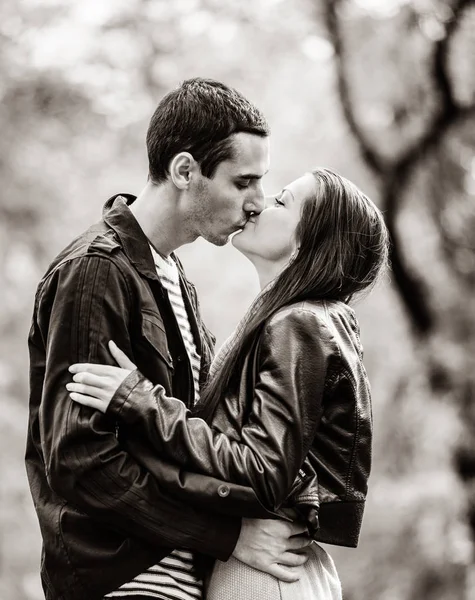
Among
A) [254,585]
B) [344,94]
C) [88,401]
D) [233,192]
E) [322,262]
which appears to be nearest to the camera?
[88,401]

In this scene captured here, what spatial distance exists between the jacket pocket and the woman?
116 mm

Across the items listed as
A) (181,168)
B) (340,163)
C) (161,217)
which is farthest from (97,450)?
(340,163)

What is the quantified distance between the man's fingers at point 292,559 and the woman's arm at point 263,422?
0.16 m

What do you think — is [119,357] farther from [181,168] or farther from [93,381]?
[181,168]

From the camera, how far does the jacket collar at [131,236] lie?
7.64ft

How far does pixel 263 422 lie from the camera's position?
2.13m

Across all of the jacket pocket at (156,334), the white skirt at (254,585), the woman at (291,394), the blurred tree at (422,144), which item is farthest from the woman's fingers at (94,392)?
the blurred tree at (422,144)

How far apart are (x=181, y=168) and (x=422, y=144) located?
15.6 ft

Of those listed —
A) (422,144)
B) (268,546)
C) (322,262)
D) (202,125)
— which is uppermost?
(422,144)

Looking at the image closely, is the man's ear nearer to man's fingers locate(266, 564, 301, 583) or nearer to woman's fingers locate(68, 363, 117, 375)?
woman's fingers locate(68, 363, 117, 375)

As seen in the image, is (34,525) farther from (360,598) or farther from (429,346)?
(429,346)

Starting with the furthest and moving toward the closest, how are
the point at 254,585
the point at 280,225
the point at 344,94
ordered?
the point at 344,94 < the point at 280,225 < the point at 254,585

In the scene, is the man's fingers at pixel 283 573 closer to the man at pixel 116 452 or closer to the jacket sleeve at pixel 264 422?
the man at pixel 116 452

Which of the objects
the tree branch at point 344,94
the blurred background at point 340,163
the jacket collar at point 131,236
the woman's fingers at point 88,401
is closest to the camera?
the woman's fingers at point 88,401
